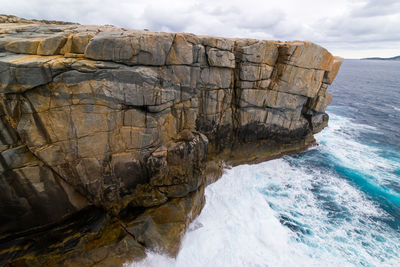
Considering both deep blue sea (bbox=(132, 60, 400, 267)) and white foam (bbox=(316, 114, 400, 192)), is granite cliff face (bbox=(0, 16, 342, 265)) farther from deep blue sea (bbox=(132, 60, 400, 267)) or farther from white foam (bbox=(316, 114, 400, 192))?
white foam (bbox=(316, 114, 400, 192))

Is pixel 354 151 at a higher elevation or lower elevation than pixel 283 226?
higher

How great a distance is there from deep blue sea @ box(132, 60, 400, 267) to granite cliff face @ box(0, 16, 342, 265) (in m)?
3.18

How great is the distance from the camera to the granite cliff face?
530 inches

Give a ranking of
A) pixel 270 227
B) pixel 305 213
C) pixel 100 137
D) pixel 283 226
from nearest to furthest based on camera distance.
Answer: pixel 100 137 < pixel 270 227 < pixel 283 226 < pixel 305 213

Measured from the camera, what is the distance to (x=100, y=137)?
15406 mm

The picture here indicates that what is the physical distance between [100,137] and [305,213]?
2225cm

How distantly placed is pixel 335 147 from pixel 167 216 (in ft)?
107

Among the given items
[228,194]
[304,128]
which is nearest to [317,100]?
[304,128]

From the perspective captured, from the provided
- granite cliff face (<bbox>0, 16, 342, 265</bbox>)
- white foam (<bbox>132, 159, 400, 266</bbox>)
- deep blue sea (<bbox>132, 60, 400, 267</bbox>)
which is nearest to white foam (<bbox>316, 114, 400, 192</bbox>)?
deep blue sea (<bbox>132, 60, 400, 267</bbox>)

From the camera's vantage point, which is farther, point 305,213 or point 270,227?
point 305,213

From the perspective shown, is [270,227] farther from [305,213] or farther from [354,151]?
[354,151]

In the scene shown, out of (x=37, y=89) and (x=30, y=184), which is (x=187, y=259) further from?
(x=37, y=89)

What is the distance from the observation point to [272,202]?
73.5 ft

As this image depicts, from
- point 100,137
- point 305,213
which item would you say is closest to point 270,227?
point 305,213
